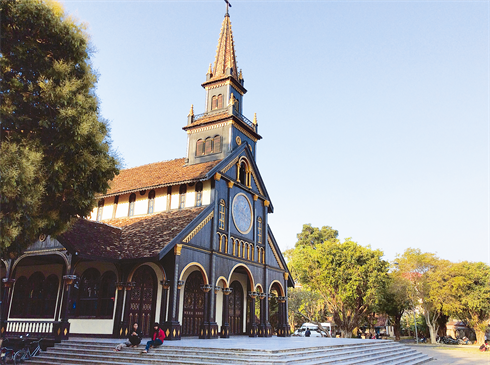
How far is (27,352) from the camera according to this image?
17.5 meters

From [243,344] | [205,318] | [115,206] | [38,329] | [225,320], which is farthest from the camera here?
[115,206]

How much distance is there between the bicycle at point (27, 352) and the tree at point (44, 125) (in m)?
7.26

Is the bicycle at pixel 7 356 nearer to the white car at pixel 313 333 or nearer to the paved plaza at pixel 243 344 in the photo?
the paved plaza at pixel 243 344

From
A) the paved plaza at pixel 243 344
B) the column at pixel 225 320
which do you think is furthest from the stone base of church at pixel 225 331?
the paved plaza at pixel 243 344

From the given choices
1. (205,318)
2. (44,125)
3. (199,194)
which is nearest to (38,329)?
(205,318)

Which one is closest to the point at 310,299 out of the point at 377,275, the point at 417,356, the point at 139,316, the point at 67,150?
the point at 377,275

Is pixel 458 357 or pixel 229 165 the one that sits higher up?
pixel 229 165

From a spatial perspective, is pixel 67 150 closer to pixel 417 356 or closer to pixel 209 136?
pixel 209 136

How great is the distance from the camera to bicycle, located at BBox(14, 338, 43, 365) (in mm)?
16891

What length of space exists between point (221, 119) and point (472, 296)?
36.8 metres

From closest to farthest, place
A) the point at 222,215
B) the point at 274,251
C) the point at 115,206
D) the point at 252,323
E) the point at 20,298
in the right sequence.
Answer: the point at 20,298 → the point at 222,215 → the point at 252,323 → the point at 115,206 → the point at 274,251

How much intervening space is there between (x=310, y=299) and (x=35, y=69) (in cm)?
4885

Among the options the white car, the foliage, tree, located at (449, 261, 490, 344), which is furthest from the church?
tree, located at (449, 261, 490, 344)

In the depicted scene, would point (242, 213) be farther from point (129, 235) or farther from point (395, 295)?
point (395, 295)
